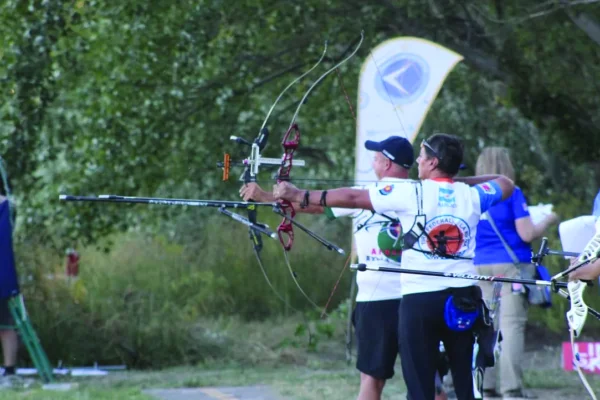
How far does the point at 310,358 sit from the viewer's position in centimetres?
1256

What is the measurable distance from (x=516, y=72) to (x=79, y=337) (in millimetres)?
5855

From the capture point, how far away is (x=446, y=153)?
6.16 metres

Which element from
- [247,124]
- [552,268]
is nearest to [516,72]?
[552,268]

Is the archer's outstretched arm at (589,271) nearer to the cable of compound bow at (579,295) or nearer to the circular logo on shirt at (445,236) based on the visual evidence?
the cable of compound bow at (579,295)

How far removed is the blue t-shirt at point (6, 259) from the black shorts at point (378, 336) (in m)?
4.27

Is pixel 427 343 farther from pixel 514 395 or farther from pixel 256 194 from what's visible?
pixel 514 395

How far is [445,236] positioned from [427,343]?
1.83ft

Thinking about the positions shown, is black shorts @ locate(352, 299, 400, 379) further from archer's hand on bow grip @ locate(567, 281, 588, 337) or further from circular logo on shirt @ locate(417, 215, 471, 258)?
archer's hand on bow grip @ locate(567, 281, 588, 337)

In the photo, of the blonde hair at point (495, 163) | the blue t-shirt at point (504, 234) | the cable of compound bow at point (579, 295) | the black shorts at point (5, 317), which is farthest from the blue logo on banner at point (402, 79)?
the black shorts at point (5, 317)

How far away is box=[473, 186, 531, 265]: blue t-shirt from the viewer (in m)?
8.49

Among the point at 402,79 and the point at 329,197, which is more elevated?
the point at 402,79

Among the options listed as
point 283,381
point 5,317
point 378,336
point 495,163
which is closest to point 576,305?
point 378,336

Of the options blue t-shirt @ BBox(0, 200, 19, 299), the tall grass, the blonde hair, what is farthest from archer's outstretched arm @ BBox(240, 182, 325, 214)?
the tall grass

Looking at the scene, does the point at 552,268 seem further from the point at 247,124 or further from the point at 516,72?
the point at 247,124
